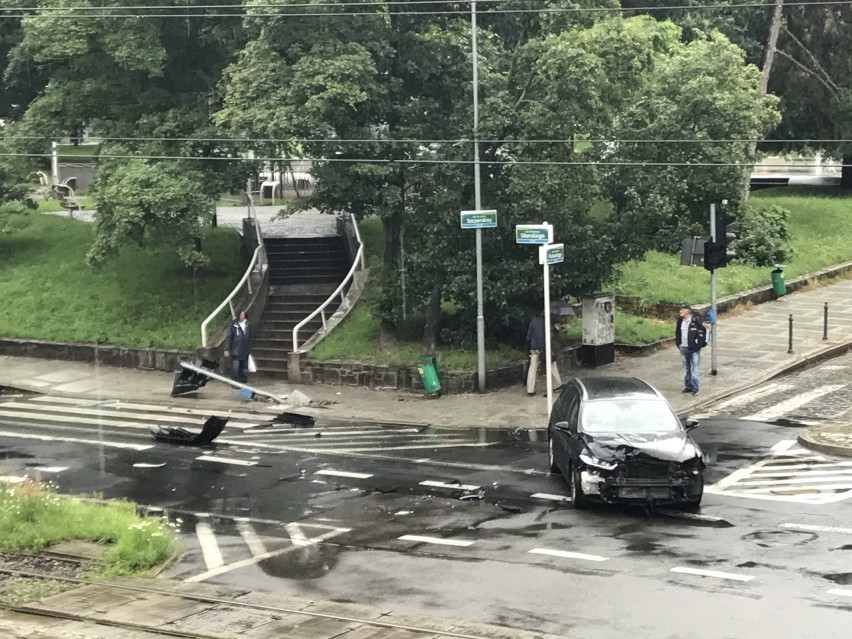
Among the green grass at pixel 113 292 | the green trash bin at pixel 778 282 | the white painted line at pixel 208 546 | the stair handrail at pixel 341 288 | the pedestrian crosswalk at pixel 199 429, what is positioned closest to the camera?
the white painted line at pixel 208 546

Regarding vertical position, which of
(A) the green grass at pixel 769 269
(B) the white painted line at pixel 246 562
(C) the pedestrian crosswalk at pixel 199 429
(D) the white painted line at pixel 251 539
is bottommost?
(C) the pedestrian crosswalk at pixel 199 429

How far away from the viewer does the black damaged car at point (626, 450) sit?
14711 millimetres

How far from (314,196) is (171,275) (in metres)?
7.92

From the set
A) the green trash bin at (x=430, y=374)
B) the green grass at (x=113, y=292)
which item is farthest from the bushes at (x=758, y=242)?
the green grass at (x=113, y=292)

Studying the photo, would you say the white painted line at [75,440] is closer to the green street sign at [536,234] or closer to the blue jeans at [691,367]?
the green street sign at [536,234]

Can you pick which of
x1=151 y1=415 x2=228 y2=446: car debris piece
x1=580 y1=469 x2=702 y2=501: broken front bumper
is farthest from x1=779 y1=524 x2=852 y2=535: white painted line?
x1=151 y1=415 x2=228 y2=446: car debris piece

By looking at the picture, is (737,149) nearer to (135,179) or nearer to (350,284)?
(350,284)

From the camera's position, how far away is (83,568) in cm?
1288

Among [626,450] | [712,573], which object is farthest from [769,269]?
[712,573]

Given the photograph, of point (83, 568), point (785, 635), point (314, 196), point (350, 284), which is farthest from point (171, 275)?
point (785, 635)

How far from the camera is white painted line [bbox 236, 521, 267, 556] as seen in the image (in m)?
13.5

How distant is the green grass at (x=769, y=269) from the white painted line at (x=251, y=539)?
46.3 feet

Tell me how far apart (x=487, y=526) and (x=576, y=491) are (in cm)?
141

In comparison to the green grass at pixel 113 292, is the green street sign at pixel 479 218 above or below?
above
